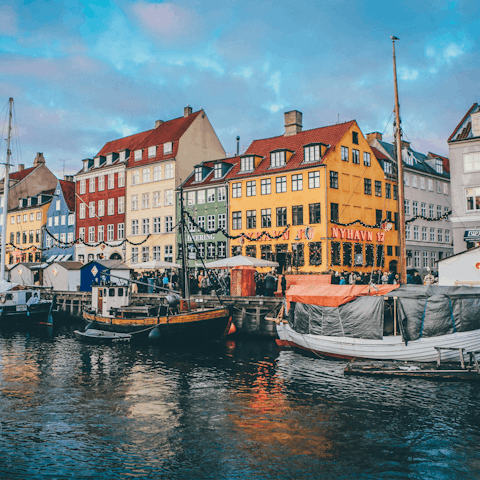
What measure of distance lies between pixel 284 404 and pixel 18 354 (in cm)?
1579

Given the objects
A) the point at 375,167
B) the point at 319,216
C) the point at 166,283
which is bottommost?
the point at 166,283

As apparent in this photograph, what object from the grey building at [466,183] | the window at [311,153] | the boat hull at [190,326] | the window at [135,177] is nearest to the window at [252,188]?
the window at [311,153]

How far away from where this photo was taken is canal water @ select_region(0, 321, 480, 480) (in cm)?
1083

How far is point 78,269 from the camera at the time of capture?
4781cm

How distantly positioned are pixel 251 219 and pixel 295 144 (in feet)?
25.9

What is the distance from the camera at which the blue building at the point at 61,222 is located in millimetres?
66938

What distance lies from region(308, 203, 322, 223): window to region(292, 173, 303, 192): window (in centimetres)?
210

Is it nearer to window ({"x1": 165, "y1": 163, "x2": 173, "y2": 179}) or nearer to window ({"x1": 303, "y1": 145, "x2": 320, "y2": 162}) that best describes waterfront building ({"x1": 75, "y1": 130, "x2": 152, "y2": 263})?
window ({"x1": 165, "y1": 163, "x2": 173, "y2": 179})

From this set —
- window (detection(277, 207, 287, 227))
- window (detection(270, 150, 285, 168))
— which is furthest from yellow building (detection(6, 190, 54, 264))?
window (detection(277, 207, 287, 227))

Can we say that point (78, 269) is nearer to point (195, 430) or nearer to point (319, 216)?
point (319, 216)

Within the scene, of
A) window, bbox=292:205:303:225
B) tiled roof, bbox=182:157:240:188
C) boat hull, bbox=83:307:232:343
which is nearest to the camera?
boat hull, bbox=83:307:232:343

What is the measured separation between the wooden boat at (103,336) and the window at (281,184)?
22493 mm

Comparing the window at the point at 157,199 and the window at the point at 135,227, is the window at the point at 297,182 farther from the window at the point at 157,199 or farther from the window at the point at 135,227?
the window at the point at 135,227

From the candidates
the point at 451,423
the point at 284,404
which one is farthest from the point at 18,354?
the point at 451,423
